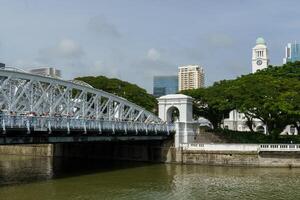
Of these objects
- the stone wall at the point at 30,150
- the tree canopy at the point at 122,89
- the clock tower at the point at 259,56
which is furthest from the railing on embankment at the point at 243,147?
the clock tower at the point at 259,56

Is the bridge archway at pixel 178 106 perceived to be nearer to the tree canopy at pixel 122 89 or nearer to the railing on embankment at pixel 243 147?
the railing on embankment at pixel 243 147

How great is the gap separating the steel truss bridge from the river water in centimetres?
373

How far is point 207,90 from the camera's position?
69.8m

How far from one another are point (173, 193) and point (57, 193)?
8413 mm

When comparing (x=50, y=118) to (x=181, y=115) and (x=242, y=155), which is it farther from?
(x=181, y=115)

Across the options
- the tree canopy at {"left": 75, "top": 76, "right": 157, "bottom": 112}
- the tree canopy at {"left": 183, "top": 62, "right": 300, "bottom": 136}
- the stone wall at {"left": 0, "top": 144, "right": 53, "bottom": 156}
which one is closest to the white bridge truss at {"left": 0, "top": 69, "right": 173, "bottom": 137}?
the tree canopy at {"left": 183, "top": 62, "right": 300, "bottom": 136}

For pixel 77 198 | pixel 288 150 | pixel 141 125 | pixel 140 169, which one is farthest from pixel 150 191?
pixel 288 150

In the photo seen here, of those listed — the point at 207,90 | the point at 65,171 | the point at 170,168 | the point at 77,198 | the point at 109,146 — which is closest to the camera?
the point at 77,198

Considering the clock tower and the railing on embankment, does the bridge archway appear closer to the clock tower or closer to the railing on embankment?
the railing on embankment

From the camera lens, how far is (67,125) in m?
39.3

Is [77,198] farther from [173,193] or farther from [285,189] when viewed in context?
[285,189]

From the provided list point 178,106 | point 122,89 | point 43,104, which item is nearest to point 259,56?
point 122,89

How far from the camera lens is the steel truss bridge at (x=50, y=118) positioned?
35469 millimetres

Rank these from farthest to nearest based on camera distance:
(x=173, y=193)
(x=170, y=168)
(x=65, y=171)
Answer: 1. (x=170, y=168)
2. (x=65, y=171)
3. (x=173, y=193)
